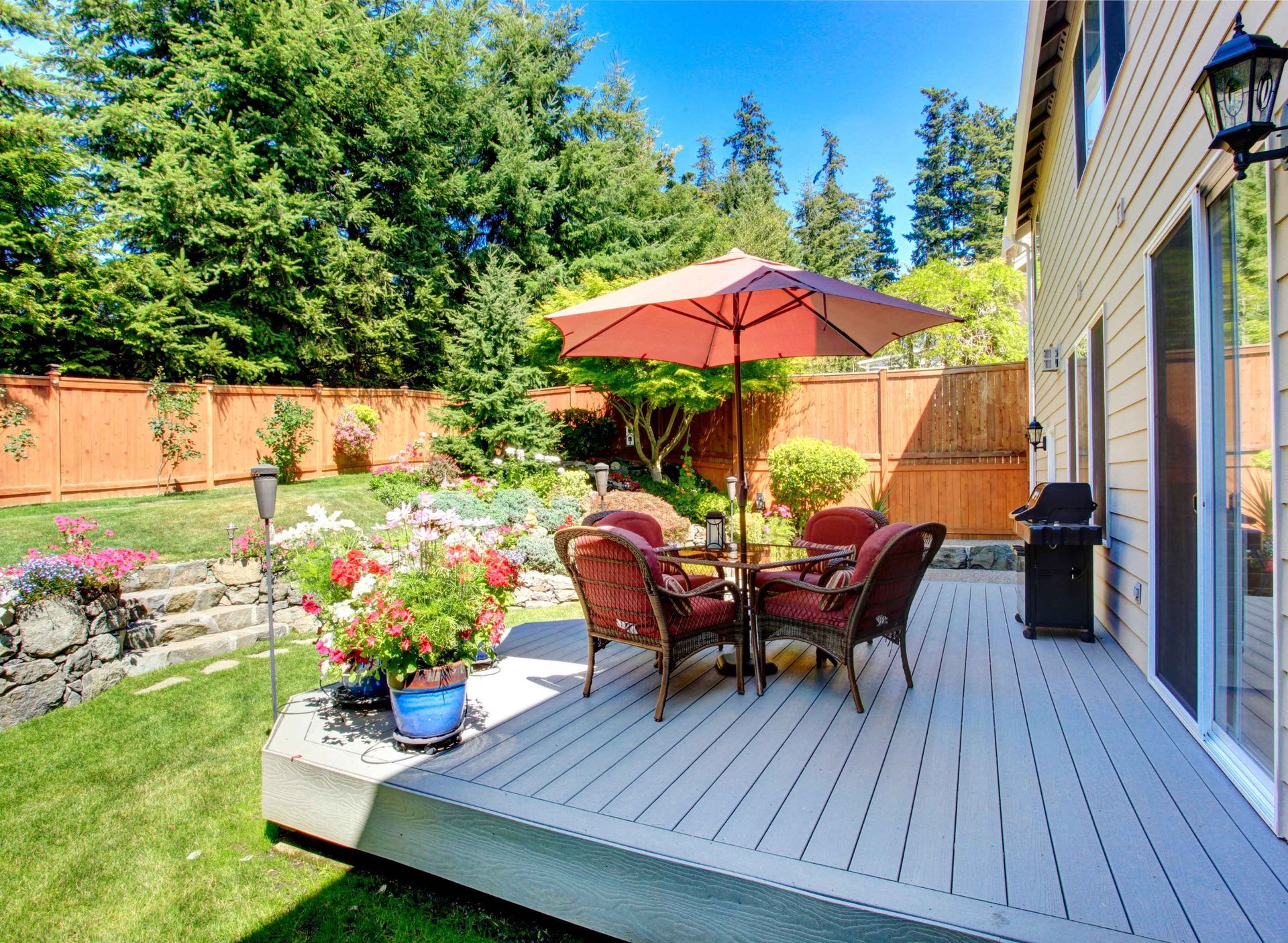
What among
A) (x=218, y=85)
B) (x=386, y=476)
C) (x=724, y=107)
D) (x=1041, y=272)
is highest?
(x=724, y=107)

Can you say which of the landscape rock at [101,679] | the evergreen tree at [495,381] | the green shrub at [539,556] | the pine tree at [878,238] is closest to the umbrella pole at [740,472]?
the green shrub at [539,556]

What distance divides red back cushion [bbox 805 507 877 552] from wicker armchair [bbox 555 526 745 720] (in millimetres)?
1374

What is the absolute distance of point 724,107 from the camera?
26.8m

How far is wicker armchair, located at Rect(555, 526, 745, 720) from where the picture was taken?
3.05 meters

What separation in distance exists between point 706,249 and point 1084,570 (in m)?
16.8

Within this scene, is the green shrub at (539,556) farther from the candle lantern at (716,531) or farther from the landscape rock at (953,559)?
the landscape rock at (953,559)

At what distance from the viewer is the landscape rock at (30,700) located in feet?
13.8

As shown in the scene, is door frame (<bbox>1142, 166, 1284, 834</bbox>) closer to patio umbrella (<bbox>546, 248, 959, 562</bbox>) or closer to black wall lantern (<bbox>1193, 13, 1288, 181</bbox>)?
black wall lantern (<bbox>1193, 13, 1288, 181</bbox>)

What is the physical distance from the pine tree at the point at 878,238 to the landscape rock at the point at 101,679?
27213 millimetres

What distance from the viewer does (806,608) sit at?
334cm

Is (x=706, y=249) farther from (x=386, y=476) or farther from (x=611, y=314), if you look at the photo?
(x=611, y=314)

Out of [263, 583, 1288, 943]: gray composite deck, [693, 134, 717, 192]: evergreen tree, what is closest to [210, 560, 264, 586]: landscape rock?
[263, 583, 1288, 943]: gray composite deck

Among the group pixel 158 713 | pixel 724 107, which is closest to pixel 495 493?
pixel 158 713

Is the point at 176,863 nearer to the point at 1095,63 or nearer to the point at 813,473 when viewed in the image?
the point at 1095,63
